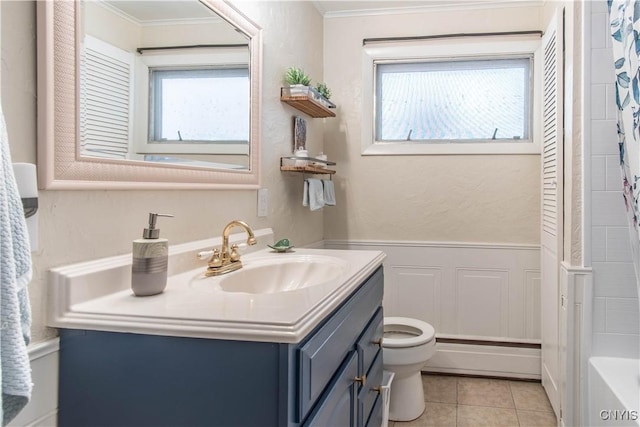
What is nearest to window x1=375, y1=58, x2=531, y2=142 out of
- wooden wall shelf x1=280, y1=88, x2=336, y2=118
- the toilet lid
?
wooden wall shelf x1=280, y1=88, x2=336, y2=118

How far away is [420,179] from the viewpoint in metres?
2.98

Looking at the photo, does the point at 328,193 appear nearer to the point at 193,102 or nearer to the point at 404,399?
the point at 404,399

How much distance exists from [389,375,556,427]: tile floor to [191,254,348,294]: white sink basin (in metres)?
1.21

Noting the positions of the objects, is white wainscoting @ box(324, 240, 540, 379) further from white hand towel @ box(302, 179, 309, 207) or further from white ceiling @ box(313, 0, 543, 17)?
white ceiling @ box(313, 0, 543, 17)

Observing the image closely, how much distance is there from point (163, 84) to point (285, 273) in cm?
74

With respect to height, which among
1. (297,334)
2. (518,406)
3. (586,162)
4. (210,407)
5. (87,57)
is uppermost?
(87,57)

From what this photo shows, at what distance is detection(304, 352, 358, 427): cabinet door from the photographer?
1021 millimetres

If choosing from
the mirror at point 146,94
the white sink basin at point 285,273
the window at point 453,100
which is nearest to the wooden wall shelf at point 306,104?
the mirror at point 146,94

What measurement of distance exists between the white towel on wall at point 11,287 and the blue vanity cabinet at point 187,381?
8.6 inches

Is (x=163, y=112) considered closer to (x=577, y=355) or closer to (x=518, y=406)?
(x=577, y=355)

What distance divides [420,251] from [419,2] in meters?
1.57

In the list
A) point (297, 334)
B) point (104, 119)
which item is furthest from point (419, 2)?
point (297, 334)

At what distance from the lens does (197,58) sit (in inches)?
58.6

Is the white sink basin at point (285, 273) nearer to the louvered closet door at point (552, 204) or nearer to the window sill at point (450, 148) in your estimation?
the louvered closet door at point (552, 204)
